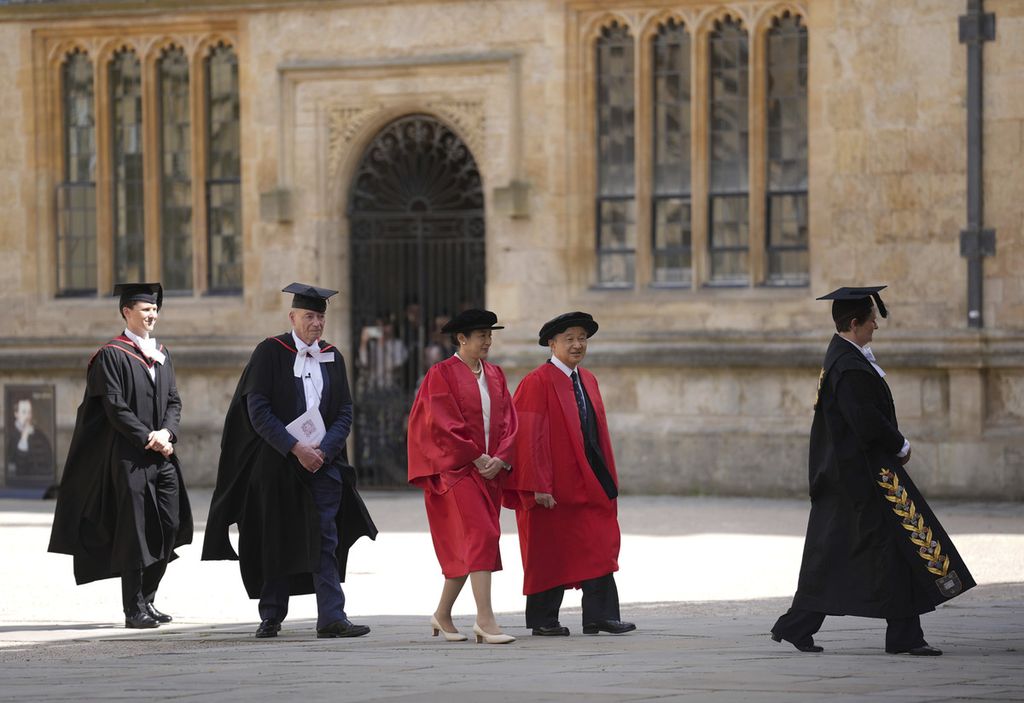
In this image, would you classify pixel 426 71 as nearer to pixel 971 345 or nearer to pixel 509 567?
pixel 971 345

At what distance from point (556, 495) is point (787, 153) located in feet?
28.8

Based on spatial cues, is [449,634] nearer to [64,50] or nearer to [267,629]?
[267,629]

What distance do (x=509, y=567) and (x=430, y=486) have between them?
3620 millimetres

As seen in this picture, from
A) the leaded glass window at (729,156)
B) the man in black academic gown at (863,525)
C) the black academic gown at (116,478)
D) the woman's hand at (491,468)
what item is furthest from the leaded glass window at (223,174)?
the man in black academic gown at (863,525)

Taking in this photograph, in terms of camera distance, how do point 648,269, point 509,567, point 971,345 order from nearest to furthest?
point 509,567 → point 971,345 → point 648,269

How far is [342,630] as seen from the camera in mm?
9805

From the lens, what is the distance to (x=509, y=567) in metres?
13.4

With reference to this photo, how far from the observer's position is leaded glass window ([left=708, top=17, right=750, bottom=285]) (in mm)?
18219

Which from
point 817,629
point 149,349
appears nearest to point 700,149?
point 149,349

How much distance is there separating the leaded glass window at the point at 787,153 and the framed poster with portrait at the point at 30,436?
710 centimetres

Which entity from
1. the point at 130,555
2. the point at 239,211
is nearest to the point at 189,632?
the point at 130,555

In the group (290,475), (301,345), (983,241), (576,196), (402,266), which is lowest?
(290,475)

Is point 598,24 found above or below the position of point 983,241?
above

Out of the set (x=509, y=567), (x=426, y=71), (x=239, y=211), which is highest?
(x=426, y=71)
